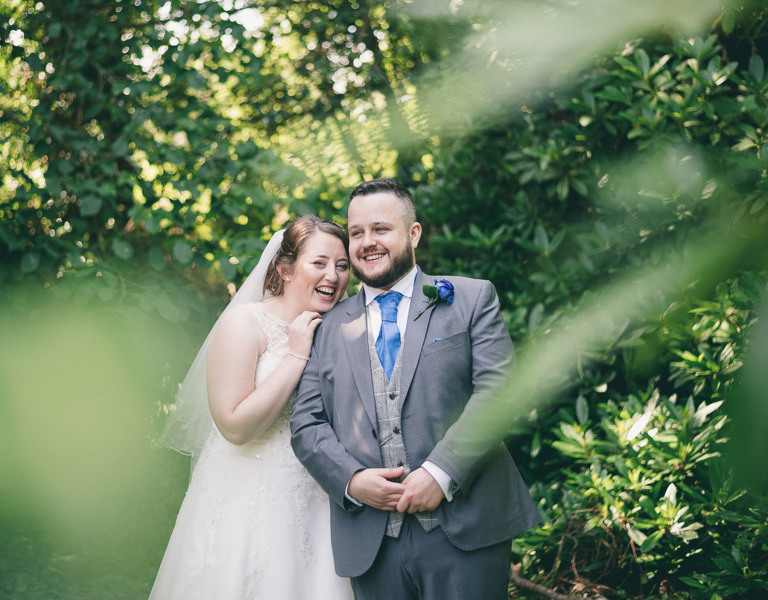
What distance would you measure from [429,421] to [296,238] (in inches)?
36.8

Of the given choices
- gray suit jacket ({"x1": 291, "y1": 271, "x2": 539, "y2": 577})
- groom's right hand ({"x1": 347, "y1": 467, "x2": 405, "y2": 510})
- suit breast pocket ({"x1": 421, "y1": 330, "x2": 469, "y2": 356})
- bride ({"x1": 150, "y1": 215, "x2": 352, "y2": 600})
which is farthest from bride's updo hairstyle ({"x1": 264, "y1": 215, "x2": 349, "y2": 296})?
groom's right hand ({"x1": 347, "y1": 467, "x2": 405, "y2": 510})

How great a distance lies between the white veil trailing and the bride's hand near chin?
1.34 ft

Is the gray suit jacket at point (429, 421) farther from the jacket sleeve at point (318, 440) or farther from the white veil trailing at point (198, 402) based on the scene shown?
the white veil trailing at point (198, 402)

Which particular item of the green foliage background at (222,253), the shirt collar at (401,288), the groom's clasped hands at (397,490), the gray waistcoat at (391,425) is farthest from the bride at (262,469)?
the green foliage background at (222,253)

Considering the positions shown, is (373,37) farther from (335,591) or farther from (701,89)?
(335,591)

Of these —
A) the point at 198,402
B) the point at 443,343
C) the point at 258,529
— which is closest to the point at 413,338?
the point at 443,343

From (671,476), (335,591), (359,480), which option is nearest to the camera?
(359,480)

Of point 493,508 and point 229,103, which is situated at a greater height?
point 229,103

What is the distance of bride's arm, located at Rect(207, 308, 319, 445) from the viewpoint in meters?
2.27

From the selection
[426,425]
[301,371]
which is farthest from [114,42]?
[426,425]

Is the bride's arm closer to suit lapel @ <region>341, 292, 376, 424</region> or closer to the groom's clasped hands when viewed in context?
suit lapel @ <region>341, 292, 376, 424</region>

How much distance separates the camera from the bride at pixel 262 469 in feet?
7.40

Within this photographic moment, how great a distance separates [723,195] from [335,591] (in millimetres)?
2153

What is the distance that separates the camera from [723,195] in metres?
0.39
